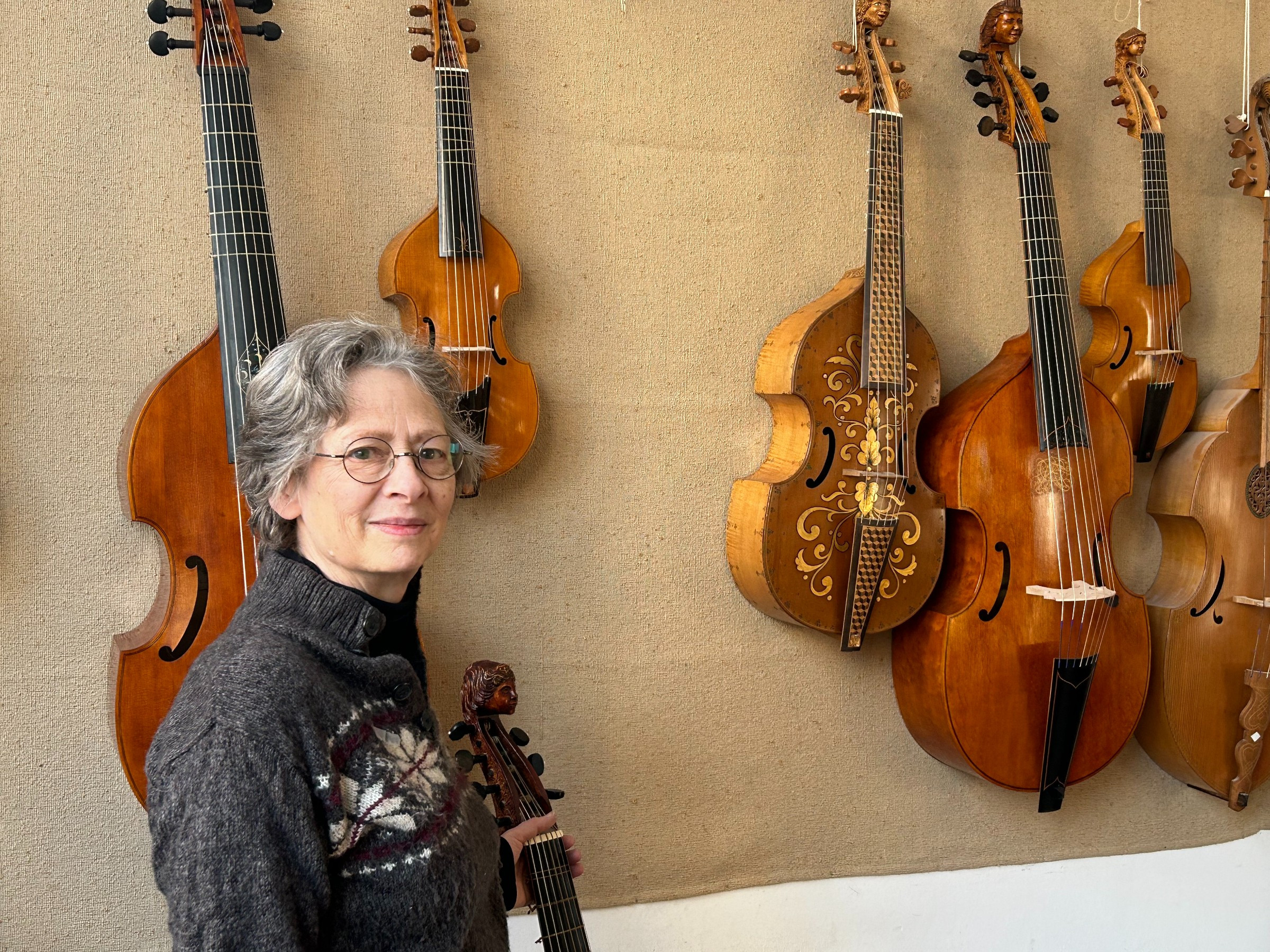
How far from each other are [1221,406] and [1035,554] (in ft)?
2.19

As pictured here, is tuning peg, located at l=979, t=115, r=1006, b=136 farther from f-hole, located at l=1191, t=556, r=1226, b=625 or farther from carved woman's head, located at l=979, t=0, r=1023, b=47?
f-hole, located at l=1191, t=556, r=1226, b=625

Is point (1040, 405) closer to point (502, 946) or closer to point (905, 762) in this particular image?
point (905, 762)

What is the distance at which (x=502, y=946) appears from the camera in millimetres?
1305

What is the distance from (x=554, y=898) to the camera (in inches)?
58.0

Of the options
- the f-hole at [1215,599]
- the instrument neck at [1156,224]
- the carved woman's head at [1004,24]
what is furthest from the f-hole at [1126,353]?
the carved woman's head at [1004,24]

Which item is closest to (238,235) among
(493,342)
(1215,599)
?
(493,342)

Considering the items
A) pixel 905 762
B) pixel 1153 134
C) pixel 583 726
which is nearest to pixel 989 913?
pixel 905 762

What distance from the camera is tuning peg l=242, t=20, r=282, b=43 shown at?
164 centimetres

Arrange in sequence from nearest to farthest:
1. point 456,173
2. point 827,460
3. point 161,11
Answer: point 161,11
point 456,173
point 827,460

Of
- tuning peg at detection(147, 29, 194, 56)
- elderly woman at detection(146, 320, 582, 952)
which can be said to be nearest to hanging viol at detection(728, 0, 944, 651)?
elderly woman at detection(146, 320, 582, 952)

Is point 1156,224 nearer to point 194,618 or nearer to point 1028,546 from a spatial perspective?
point 1028,546

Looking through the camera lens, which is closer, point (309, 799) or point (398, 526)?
point (309, 799)

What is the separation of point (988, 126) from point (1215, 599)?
1.11 metres

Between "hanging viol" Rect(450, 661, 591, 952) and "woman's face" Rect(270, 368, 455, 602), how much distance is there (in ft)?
0.99
